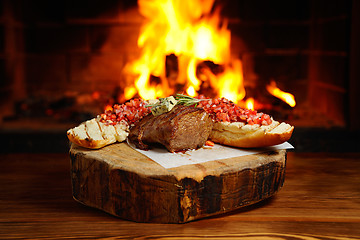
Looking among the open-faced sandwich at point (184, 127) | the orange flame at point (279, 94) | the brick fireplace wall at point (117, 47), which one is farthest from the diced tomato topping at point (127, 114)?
the orange flame at point (279, 94)

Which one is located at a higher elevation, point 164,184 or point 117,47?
point 117,47

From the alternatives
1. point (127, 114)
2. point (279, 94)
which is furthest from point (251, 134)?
point (279, 94)

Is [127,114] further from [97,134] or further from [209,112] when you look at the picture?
[209,112]

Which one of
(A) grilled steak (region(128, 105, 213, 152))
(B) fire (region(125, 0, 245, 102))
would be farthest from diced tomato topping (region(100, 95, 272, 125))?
(B) fire (region(125, 0, 245, 102))

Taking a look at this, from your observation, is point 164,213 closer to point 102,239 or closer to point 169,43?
point 102,239

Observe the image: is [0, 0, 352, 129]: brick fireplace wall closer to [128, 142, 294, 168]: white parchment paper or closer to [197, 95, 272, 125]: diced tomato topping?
[197, 95, 272, 125]: diced tomato topping

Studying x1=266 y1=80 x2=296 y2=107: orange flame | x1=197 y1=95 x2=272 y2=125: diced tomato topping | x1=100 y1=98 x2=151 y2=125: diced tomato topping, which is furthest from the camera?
x1=266 y1=80 x2=296 y2=107: orange flame
